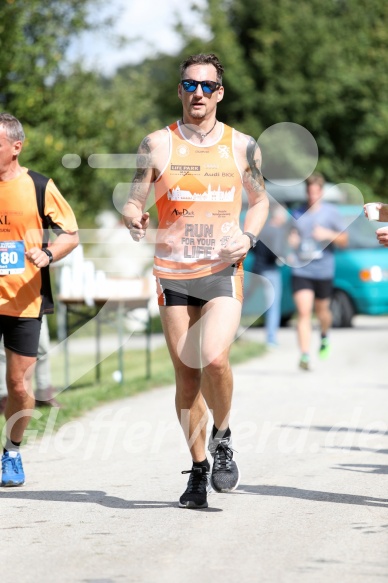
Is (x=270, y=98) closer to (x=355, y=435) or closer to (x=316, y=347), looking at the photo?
(x=316, y=347)

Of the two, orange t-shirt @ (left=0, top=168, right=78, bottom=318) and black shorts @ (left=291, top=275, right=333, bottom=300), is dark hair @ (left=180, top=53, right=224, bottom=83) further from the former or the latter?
black shorts @ (left=291, top=275, right=333, bottom=300)

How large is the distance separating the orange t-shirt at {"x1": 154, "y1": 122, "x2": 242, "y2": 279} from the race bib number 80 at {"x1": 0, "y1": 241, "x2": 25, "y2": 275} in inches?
37.3

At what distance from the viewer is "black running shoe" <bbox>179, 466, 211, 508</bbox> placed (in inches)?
264

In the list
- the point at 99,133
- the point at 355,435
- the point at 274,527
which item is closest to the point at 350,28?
the point at 99,133

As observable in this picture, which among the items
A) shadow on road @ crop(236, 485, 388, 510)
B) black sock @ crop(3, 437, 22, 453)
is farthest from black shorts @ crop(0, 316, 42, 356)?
shadow on road @ crop(236, 485, 388, 510)

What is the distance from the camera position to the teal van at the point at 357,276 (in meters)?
21.9

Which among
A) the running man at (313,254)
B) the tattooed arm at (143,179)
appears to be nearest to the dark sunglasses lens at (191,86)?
the tattooed arm at (143,179)

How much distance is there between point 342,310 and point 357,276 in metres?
0.67

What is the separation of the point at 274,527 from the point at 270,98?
32.6 metres

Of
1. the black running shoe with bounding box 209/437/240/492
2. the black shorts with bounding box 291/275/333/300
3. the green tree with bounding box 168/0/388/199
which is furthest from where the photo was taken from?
the green tree with bounding box 168/0/388/199

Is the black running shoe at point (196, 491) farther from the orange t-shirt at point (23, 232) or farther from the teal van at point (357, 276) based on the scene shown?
the teal van at point (357, 276)

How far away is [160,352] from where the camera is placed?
58.6ft

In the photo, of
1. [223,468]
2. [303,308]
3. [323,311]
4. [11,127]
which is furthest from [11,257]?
[323,311]

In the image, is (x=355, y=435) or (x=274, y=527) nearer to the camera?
(x=274, y=527)
